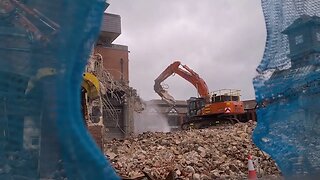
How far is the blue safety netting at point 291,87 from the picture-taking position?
138 inches

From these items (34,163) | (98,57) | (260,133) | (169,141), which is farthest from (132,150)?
(34,163)

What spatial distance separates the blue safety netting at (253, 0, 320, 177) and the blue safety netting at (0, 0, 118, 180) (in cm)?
222

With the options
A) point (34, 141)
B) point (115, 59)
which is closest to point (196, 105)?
point (115, 59)

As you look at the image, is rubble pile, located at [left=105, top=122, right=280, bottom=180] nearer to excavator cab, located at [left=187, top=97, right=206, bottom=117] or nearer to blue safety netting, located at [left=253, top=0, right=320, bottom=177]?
blue safety netting, located at [left=253, top=0, right=320, bottom=177]

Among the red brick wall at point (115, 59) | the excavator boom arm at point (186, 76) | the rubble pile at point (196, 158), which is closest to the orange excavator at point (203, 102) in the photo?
the excavator boom arm at point (186, 76)

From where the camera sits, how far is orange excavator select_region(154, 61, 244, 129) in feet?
71.2

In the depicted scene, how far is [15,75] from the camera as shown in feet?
6.02

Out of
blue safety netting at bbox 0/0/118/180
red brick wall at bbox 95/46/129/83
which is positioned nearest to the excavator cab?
red brick wall at bbox 95/46/129/83

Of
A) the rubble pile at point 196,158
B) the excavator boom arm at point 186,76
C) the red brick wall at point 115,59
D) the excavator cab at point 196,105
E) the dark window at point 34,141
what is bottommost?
the rubble pile at point 196,158

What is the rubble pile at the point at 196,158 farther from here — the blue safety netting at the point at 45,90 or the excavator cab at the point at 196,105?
the excavator cab at the point at 196,105

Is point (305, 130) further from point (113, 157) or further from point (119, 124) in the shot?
point (119, 124)

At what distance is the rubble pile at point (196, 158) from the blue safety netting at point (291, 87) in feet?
11.2

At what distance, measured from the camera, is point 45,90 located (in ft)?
5.88

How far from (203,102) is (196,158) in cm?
1284
